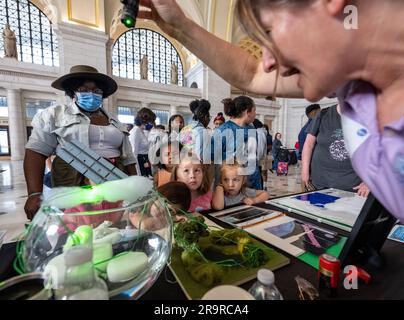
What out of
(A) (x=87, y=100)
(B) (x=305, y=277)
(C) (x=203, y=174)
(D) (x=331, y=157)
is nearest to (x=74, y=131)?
(A) (x=87, y=100)

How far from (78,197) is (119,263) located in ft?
0.65

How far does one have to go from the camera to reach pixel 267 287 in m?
0.43

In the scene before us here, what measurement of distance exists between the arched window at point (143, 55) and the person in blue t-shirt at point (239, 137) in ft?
39.2

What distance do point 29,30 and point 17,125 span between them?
19.4 ft

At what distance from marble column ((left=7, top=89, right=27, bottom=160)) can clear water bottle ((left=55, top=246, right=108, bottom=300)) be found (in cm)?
1062

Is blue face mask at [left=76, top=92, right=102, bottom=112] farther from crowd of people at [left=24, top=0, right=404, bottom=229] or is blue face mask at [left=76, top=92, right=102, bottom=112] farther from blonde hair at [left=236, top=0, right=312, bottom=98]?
blonde hair at [left=236, top=0, right=312, bottom=98]

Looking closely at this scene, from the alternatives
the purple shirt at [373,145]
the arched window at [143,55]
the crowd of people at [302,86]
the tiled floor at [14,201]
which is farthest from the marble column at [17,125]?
the purple shirt at [373,145]

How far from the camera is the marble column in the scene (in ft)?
27.0

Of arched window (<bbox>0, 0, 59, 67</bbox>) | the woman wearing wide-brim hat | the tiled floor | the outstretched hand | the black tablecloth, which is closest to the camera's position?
the black tablecloth

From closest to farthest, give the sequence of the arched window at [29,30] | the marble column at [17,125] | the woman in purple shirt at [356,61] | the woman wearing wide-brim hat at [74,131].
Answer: the woman in purple shirt at [356,61] → the woman wearing wide-brim hat at [74,131] → the marble column at [17,125] → the arched window at [29,30]

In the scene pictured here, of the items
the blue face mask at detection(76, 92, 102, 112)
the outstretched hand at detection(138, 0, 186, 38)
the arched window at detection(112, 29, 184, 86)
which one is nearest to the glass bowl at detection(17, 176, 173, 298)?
the outstretched hand at detection(138, 0, 186, 38)

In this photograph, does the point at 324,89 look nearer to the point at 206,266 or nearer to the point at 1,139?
the point at 206,266

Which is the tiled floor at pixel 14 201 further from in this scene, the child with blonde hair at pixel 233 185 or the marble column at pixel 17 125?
the marble column at pixel 17 125

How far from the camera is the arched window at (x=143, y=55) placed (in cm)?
A: 1259
